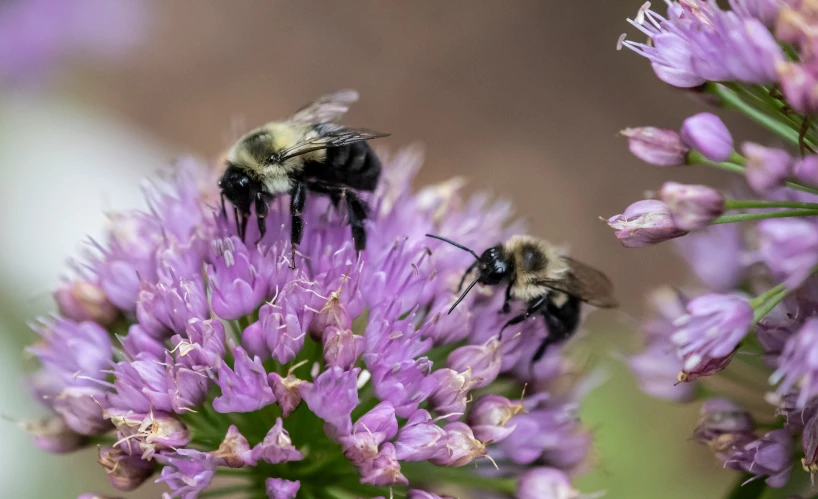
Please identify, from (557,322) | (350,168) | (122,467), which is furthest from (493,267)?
(122,467)

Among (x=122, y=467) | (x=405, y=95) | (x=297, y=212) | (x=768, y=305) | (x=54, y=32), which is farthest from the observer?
(x=405, y=95)

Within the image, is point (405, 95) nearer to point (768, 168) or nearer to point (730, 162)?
point (730, 162)

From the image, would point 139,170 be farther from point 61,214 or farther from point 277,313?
point 277,313

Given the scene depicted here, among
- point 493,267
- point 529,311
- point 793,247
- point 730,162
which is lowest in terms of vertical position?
point 529,311

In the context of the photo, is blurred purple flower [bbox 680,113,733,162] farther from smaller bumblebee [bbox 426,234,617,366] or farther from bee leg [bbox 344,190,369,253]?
bee leg [bbox 344,190,369,253]

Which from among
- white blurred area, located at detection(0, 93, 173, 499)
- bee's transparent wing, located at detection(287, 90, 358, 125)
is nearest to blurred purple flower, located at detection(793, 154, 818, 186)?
bee's transparent wing, located at detection(287, 90, 358, 125)

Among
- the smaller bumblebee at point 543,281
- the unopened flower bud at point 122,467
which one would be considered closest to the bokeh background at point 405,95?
the smaller bumblebee at point 543,281

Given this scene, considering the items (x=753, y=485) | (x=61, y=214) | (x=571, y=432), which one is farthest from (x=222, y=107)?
(x=753, y=485)
